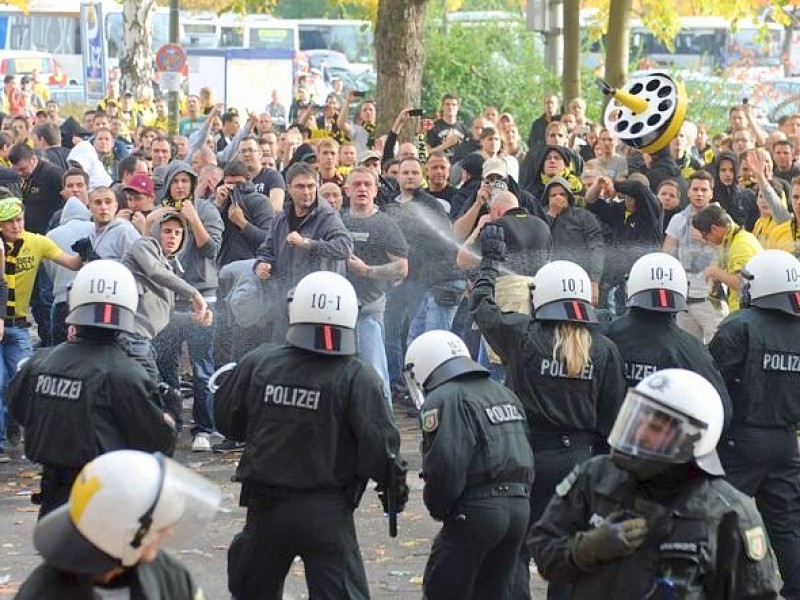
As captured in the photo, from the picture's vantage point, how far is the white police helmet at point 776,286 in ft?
26.6

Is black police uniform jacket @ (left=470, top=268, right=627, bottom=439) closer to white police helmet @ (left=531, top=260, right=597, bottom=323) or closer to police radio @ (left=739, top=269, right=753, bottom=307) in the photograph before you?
white police helmet @ (left=531, top=260, right=597, bottom=323)

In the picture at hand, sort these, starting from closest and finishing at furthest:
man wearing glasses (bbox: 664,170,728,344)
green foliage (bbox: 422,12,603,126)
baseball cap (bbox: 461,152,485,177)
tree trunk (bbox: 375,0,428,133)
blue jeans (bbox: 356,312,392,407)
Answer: blue jeans (bbox: 356,312,392,407), man wearing glasses (bbox: 664,170,728,344), baseball cap (bbox: 461,152,485,177), tree trunk (bbox: 375,0,428,133), green foliage (bbox: 422,12,603,126)

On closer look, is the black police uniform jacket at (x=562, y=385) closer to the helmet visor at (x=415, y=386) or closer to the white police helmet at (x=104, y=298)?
the helmet visor at (x=415, y=386)

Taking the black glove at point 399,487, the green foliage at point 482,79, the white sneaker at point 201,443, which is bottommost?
the white sneaker at point 201,443

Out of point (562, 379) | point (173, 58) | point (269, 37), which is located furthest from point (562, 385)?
point (269, 37)

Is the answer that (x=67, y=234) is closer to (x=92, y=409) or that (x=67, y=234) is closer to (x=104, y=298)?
(x=104, y=298)

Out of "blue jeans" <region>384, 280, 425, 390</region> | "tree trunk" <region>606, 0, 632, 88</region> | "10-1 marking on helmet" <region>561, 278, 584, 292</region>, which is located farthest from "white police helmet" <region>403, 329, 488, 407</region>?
"tree trunk" <region>606, 0, 632, 88</region>

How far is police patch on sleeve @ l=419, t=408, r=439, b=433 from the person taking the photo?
692 centimetres

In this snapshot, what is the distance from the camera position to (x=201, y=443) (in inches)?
469

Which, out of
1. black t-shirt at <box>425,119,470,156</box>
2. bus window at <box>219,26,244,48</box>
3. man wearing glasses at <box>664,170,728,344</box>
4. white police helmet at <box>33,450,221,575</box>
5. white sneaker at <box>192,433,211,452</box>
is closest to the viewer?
white police helmet at <box>33,450,221,575</box>

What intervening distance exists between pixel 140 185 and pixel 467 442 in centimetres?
601

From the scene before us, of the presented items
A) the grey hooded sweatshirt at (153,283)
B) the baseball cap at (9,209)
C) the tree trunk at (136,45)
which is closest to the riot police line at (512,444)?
the grey hooded sweatshirt at (153,283)

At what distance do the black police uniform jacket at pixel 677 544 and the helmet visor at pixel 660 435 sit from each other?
0.10 metres

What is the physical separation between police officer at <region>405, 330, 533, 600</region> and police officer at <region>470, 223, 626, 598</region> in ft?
2.14
